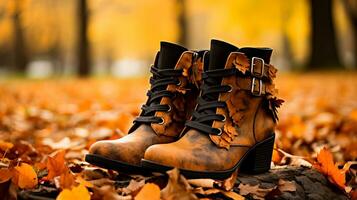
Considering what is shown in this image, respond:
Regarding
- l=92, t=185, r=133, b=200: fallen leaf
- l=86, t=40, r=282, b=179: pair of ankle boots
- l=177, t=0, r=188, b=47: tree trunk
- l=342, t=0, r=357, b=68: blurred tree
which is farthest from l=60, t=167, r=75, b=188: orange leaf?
l=342, t=0, r=357, b=68: blurred tree


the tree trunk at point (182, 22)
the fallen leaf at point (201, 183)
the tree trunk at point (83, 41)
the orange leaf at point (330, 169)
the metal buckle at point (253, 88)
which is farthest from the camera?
the tree trunk at point (182, 22)

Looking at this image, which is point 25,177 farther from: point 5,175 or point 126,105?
point 126,105

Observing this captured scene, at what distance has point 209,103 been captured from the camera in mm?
2102

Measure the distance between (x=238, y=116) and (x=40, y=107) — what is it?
175 inches

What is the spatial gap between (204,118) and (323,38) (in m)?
14.1

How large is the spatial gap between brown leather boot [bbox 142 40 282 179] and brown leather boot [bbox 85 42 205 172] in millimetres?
111

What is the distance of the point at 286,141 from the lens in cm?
337

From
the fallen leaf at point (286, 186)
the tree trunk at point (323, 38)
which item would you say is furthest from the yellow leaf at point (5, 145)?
the tree trunk at point (323, 38)

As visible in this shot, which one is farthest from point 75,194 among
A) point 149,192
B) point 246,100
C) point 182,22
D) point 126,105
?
point 182,22

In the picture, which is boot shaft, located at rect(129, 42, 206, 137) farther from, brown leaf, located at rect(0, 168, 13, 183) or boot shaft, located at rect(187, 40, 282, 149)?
brown leaf, located at rect(0, 168, 13, 183)

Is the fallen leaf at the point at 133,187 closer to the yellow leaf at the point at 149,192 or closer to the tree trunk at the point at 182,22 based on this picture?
the yellow leaf at the point at 149,192

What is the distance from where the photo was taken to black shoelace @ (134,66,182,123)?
221cm

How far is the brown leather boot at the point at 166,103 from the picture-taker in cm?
216

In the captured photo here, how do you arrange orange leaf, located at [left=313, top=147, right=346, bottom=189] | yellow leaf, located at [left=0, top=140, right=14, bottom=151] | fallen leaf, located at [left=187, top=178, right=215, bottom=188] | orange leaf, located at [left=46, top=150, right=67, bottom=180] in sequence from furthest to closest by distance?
yellow leaf, located at [left=0, top=140, right=14, bottom=151] → orange leaf, located at [left=313, top=147, right=346, bottom=189] → orange leaf, located at [left=46, top=150, right=67, bottom=180] → fallen leaf, located at [left=187, top=178, right=215, bottom=188]
